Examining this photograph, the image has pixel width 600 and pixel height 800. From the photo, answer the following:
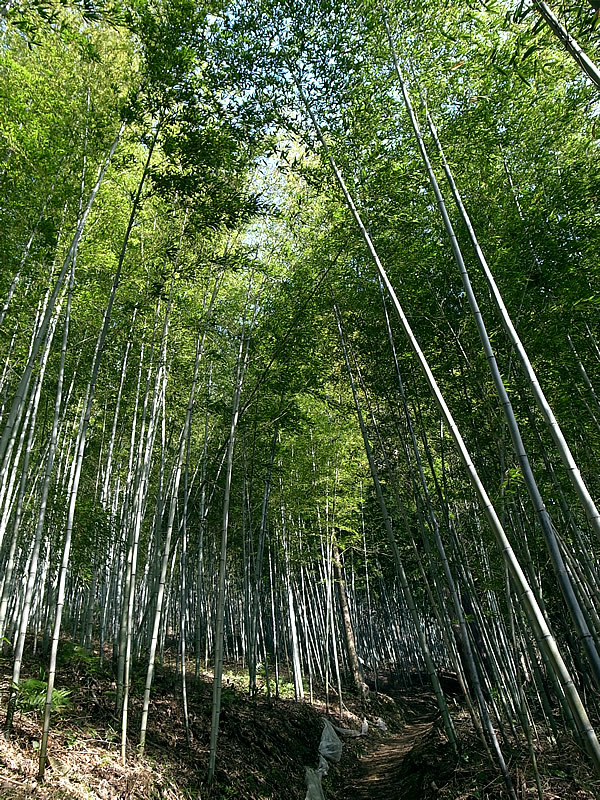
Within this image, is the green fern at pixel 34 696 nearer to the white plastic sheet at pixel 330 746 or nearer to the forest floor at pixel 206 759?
the forest floor at pixel 206 759

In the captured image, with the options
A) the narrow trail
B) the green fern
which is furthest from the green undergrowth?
the narrow trail

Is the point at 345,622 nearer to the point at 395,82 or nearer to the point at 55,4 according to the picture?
the point at 395,82

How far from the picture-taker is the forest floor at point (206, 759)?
2805mm

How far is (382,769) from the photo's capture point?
561 centimetres

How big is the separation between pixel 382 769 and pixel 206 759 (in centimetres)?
285

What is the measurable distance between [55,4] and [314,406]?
5980 millimetres

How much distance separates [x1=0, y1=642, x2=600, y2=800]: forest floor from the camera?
9.20 ft

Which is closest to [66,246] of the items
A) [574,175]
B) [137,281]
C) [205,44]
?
[137,281]

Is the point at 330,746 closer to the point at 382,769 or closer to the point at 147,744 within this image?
the point at 382,769

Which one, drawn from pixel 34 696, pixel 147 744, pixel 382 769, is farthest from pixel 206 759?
pixel 382 769

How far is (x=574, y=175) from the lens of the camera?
3727 millimetres

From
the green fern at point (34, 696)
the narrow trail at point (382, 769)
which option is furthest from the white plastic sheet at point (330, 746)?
the green fern at point (34, 696)

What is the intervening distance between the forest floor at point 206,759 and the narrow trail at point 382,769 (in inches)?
0.9

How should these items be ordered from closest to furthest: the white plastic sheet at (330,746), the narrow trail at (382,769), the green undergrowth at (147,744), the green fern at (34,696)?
the green undergrowth at (147,744) → the green fern at (34,696) → the narrow trail at (382,769) → the white plastic sheet at (330,746)
